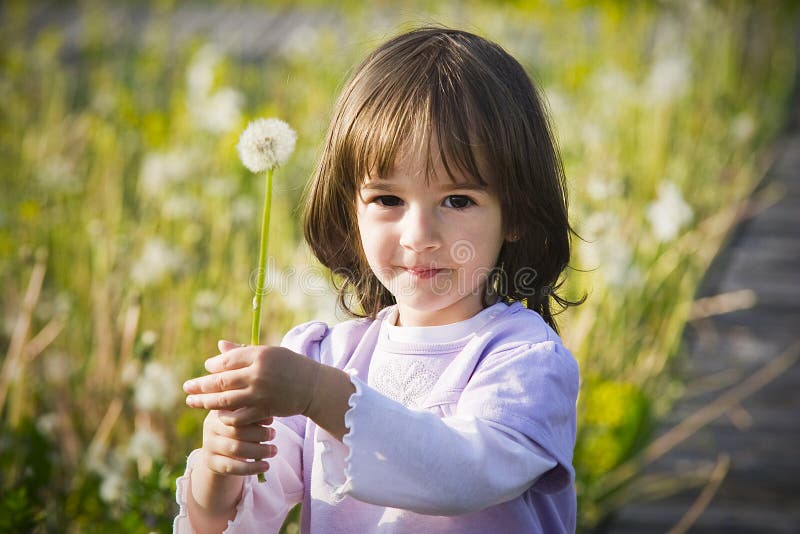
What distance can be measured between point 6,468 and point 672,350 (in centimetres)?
146

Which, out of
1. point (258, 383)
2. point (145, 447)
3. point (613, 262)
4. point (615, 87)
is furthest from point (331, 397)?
point (615, 87)

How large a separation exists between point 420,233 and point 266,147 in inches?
7.3

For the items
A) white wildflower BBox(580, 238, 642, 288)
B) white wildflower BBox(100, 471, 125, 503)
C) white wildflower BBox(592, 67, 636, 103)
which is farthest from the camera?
white wildflower BBox(592, 67, 636, 103)

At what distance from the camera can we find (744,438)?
2400 millimetres

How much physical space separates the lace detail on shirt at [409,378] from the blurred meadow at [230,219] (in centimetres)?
40

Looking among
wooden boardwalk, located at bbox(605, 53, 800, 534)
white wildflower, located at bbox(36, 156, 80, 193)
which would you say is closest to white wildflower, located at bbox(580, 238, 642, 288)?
wooden boardwalk, located at bbox(605, 53, 800, 534)

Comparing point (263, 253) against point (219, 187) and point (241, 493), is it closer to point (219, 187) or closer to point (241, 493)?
point (241, 493)

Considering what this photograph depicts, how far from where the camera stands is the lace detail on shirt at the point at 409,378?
1118 millimetres

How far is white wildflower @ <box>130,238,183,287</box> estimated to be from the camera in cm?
221

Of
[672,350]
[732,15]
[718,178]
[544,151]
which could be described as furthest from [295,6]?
[544,151]

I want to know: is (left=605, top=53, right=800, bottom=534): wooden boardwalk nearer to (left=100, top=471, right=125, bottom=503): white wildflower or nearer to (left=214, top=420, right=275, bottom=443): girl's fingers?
(left=100, top=471, right=125, bottom=503): white wildflower

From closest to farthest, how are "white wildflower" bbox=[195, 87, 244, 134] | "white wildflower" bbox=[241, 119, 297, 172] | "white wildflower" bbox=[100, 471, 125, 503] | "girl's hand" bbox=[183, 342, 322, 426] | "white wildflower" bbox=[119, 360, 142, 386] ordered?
"girl's hand" bbox=[183, 342, 322, 426] → "white wildflower" bbox=[241, 119, 297, 172] → "white wildflower" bbox=[100, 471, 125, 503] → "white wildflower" bbox=[119, 360, 142, 386] → "white wildflower" bbox=[195, 87, 244, 134]

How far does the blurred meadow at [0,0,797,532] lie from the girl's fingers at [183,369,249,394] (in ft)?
1.67

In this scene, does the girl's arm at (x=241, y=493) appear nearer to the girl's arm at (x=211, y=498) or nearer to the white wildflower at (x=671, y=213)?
the girl's arm at (x=211, y=498)
